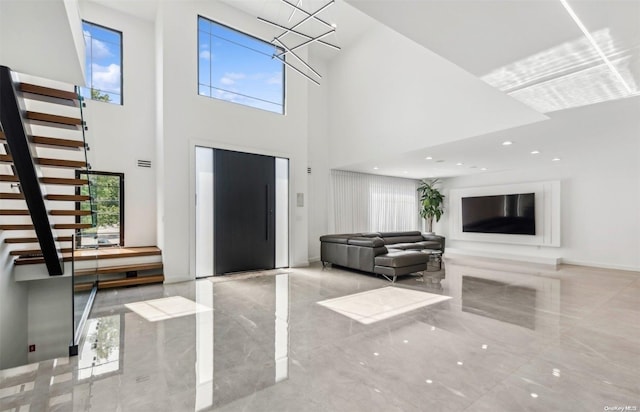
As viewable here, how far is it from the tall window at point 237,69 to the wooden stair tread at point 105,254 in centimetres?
327

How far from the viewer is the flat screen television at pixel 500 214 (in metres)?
8.01

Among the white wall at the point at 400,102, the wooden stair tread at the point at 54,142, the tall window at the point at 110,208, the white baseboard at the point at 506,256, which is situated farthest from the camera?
the white baseboard at the point at 506,256

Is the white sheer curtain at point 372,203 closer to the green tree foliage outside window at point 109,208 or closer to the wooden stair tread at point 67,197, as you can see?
the green tree foliage outside window at point 109,208

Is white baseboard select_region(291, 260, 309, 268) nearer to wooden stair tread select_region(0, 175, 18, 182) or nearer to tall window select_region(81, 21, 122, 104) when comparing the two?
wooden stair tread select_region(0, 175, 18, 182)

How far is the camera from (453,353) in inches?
105

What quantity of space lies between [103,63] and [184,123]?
7.28 ft

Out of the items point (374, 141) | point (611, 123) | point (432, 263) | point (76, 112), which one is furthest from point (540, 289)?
point (76, 112)

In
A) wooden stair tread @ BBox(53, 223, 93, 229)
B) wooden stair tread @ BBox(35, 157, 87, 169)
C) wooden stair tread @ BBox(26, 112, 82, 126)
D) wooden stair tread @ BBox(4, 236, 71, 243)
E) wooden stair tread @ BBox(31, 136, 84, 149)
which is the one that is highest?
wooden stair tread @ BBox(26, 112, 82, 126)

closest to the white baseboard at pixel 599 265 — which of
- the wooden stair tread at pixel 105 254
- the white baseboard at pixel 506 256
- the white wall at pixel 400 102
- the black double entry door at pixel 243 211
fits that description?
the white baseboard at pixel 506 256

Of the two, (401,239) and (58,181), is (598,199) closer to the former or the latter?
(401,239)

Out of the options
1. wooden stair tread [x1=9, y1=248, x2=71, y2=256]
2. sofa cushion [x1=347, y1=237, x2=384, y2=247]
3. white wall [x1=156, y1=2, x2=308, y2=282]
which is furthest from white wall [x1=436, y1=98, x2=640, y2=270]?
wooden stair tread [x1=9, y1=248, x2=71, y2=256]

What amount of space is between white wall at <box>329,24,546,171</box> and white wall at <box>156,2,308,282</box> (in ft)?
7.65

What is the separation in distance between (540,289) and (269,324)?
455 cm

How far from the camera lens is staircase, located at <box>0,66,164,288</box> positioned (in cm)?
270
